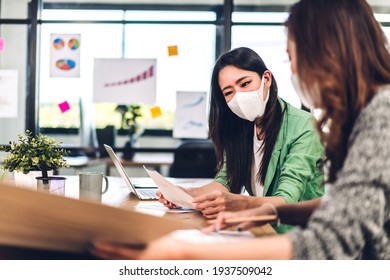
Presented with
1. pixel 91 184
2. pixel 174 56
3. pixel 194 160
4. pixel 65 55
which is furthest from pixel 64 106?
pixel 91 184

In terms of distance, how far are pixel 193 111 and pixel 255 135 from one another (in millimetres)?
2338

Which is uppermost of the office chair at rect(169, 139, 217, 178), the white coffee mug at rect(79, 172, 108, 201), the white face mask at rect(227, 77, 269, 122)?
the white face mask at rect(227, 77, 269, 122)

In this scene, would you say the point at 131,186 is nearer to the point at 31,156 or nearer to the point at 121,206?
the point at 121,206

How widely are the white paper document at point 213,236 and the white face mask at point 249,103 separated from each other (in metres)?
0.80

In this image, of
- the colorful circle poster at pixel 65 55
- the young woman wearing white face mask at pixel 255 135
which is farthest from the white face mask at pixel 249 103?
the colorful circle poster at pixel 65 55

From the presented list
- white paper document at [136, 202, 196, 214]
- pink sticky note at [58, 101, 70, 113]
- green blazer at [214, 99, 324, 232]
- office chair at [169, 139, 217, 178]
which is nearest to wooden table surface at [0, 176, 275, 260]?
white paper document at [136, 202, 196, 214]

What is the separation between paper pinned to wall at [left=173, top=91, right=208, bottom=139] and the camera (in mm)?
4215

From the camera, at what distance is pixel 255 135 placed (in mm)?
1910

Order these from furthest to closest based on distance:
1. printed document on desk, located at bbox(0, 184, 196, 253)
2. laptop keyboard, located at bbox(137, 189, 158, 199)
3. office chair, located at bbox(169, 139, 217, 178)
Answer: office chair, located at bbox(169, 139, 217, 178) < laptop keyboard, located at bbox(137, 189, 158, 199) < printed document on desk, located at bbox(0, 184, 196, 253)

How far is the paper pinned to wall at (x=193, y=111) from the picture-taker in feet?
13.8

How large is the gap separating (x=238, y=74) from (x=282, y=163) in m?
0.34

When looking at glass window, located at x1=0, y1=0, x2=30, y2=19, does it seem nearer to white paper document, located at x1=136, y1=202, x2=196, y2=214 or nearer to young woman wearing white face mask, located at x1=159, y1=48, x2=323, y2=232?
young woman wearing white face mask, located at x1=159, y1=48, x2=323, y2=232

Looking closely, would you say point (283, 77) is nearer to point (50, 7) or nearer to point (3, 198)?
point (50, 7)

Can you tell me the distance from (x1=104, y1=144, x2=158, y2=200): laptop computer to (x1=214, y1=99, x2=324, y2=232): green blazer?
14.3 inches
